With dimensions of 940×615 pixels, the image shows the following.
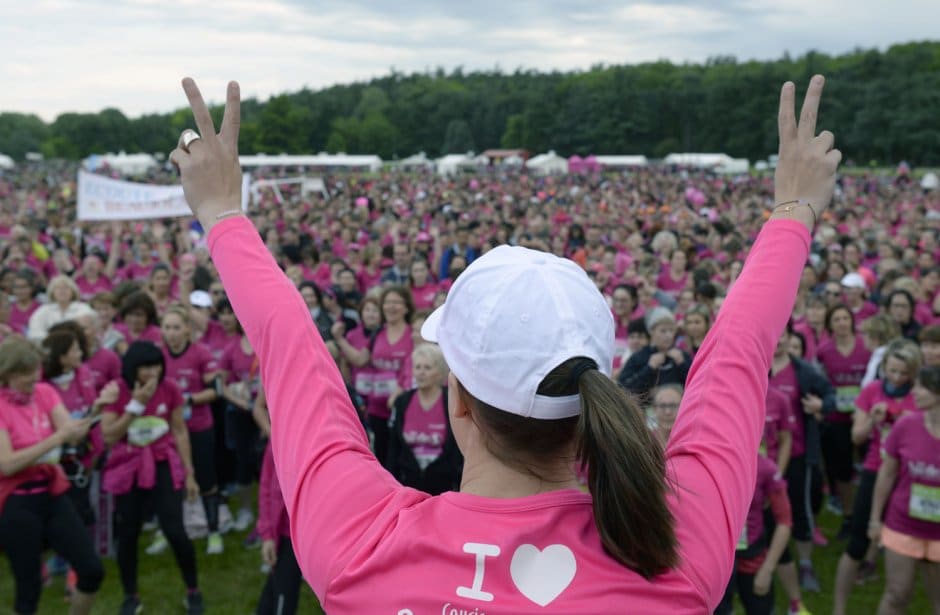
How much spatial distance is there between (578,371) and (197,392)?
235 inches

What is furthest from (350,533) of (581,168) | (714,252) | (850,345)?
(581,168)

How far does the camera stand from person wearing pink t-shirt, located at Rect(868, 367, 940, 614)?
437 centimetres

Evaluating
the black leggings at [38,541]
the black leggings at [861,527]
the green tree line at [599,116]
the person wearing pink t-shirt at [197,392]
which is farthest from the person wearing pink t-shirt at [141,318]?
the green tree line at [599,116]

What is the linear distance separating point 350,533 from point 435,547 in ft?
0.37

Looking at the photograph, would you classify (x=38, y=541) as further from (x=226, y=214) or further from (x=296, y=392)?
(x=296, y=392)

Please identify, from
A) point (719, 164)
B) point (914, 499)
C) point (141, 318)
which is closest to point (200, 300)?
point (141, 318)

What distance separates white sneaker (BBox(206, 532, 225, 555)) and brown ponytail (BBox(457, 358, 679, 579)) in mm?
6105

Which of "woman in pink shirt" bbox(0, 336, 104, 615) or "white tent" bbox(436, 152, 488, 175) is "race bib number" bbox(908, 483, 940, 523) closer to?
"woman in pink shirt" bbox(0, 336, 104, 615)

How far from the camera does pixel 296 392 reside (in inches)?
43.9

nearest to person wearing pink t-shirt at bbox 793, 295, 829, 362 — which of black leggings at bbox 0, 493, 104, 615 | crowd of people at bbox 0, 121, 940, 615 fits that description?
crowd of people at bbox 0, 121, 940, 615

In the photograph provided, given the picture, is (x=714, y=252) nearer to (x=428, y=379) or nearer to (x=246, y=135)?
(x=428, y=379)

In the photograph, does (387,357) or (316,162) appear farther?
(316,162)

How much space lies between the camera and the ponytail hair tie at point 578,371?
1.00 m

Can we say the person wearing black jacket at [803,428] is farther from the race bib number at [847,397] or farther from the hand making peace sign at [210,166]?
the hand making peace sign at [210,166]
